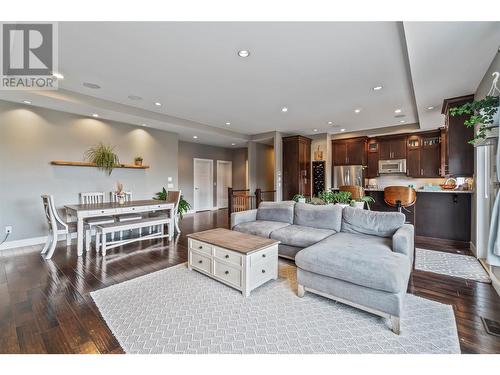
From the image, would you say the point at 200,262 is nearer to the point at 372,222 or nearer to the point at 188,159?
the point at 372,222

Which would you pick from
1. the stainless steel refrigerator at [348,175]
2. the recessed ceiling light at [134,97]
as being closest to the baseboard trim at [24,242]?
the recessed ceiling light at [134,97]

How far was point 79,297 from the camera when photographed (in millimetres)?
2260

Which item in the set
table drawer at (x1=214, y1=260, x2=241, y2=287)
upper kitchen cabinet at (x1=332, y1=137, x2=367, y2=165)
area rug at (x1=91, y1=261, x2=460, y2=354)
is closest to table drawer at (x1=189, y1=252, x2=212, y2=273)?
table drawer at (x1=214, y1=260, x2=241, y2=287)

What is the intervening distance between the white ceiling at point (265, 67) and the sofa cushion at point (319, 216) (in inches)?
75.5

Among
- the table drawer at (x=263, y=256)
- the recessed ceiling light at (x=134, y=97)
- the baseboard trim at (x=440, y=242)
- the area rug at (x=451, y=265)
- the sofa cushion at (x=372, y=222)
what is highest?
the recessed ceiling light at (x=134, y=97)

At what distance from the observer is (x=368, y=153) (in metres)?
6.94

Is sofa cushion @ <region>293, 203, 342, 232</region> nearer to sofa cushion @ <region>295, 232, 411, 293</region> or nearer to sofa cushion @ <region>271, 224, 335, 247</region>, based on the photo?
sofa cushion @ <region>271, 224, 335, 247</region>

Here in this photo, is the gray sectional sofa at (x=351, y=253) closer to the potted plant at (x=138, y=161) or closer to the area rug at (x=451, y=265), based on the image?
the area rug at (x=451, y=265)

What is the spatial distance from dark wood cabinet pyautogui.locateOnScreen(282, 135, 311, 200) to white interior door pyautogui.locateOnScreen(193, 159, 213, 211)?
311 centimetres

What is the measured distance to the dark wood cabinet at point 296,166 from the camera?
6.82m

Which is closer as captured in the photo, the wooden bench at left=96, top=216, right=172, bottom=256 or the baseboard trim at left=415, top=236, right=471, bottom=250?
the wooden bench at left=96, top=216, right=172, bottom=256

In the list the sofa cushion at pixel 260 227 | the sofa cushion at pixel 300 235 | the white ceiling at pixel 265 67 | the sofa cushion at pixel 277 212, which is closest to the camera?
the white ceiling at pixel 265 67

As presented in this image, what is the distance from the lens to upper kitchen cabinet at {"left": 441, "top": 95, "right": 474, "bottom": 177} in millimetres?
3539
